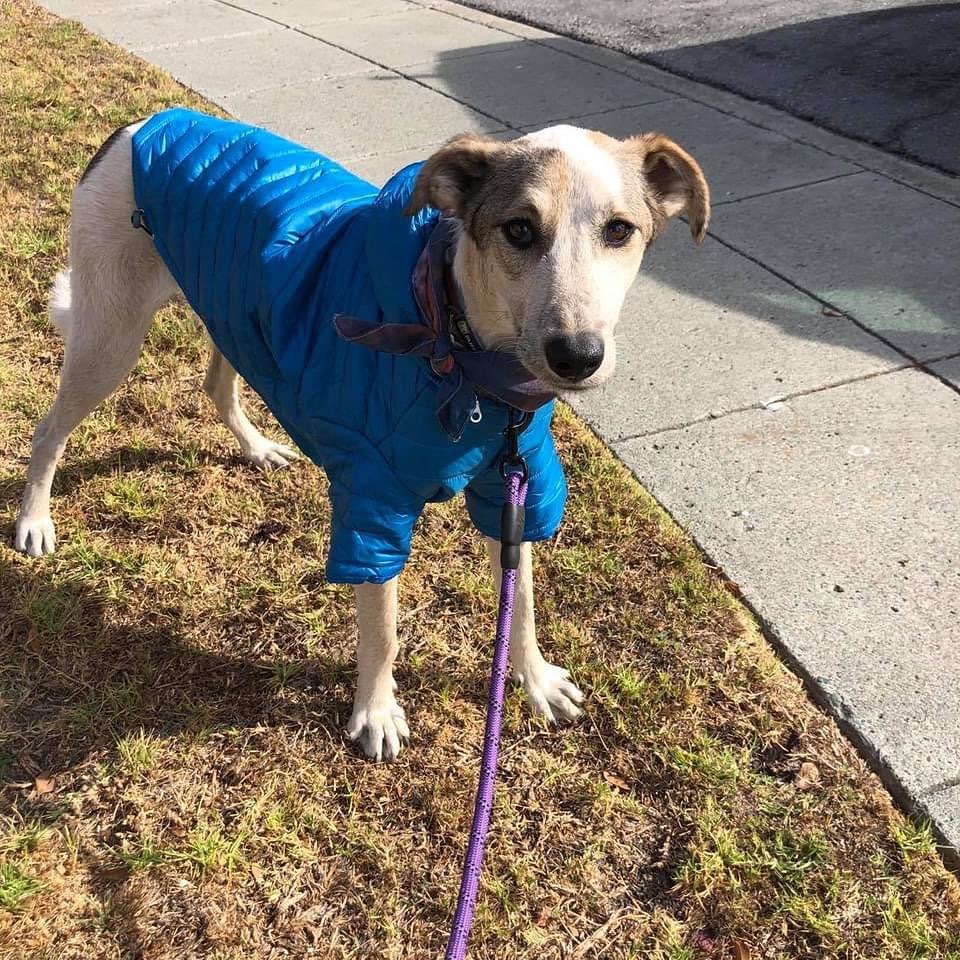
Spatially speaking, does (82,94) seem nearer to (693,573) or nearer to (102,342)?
(102,342)

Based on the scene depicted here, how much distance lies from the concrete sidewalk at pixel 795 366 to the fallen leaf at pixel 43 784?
2385mm

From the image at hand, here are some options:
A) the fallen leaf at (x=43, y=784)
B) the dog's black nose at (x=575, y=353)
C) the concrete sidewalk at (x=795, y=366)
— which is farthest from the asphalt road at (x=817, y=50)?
the fallen leaf at (x=43, y=784)

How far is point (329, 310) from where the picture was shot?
2.52 meters

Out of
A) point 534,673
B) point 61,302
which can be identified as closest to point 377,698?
point 534,673

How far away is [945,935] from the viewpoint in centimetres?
232

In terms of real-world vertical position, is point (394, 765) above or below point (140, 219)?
below

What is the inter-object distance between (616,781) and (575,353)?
1.44 m

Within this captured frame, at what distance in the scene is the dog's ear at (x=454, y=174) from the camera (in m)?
2.23

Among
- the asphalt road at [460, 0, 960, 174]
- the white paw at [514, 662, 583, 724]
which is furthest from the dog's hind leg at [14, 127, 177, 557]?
the asphalt road at [460, 0, 960, 174]

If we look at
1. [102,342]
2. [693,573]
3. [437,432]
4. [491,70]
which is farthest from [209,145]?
[491,70]

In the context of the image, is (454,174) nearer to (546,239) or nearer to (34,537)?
(546,239)

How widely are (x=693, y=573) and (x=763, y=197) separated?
3.51 m

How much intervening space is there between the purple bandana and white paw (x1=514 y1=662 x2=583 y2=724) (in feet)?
3.52

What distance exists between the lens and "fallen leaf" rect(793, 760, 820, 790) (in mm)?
2691
